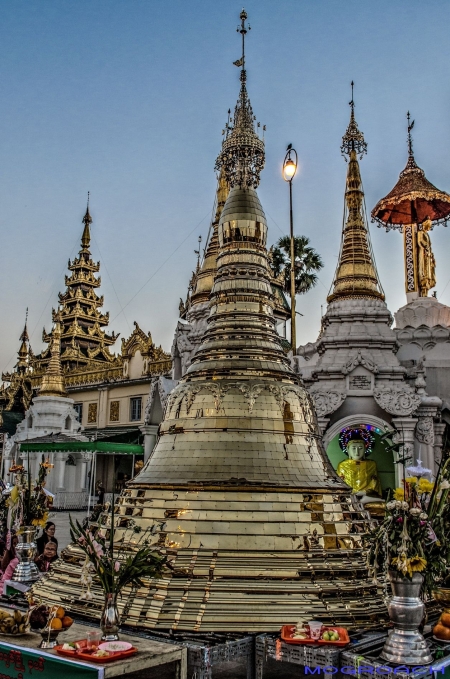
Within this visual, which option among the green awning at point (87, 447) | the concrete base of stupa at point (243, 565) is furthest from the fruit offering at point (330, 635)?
the green awning at point (87, 447)

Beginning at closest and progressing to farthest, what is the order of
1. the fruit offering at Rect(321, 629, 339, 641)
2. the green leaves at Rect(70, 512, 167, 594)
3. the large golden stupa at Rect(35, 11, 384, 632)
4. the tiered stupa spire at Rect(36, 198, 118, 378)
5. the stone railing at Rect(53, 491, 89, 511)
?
the fruit offering at Rect(321, 629, 339, 641)
the green leaves at Rect(70, 512, 167, 594)
the large golden stupa at Rect(35, 11, 384, 632)
the stone railing at Rect(53, 491, 89, 511)
the tiered stupa spire at Rect(36, 198, 118, 378)

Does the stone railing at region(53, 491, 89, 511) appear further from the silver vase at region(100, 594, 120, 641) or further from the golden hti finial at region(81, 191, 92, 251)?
the golden hti finial at region(81, 191, 92, 251)

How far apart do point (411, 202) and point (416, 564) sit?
1745 centimetres

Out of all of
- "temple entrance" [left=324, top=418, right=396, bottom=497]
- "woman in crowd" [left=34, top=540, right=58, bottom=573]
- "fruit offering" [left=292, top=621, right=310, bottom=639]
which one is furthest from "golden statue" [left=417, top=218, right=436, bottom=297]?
"fruit offering" [left=292, top=621, right=310, bottom=639]

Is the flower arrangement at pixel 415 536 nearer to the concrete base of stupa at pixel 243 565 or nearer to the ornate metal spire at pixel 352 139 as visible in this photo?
the concrete base of stupa at pixel 243 565

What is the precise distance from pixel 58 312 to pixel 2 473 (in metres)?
14.5

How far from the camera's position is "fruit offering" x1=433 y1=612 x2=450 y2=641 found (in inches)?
185

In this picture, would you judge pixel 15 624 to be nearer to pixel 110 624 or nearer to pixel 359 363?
pixel 110 624

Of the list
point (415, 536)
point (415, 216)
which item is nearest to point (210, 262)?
point (415, 216)

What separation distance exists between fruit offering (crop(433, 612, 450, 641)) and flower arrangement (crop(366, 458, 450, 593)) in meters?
0.24

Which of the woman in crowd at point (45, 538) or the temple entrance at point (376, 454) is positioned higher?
the temple entrance at point (376, 454)

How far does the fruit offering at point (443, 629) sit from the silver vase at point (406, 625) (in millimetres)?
466

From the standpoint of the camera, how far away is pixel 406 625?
4.29 meters

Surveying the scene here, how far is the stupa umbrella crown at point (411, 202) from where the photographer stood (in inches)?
739
